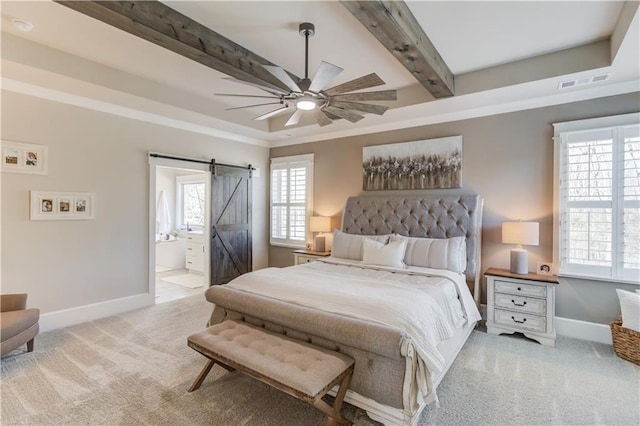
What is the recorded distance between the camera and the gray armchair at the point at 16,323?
2695mm

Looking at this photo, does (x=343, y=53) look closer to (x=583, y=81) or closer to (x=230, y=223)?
(x=583, y=81)

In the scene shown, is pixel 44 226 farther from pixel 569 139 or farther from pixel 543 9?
pixel 569 139

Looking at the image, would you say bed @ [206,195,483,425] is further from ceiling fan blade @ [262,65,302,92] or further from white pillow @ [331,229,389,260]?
ceiling fan blade @ [262,65,302,92]

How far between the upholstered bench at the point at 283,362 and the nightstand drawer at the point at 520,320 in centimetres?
239

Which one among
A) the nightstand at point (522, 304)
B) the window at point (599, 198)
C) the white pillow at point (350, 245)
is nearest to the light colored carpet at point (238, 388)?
the nightstand at point (522, 304)

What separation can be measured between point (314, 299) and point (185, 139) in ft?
12.3

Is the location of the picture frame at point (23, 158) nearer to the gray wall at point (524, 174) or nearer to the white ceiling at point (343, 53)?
the white ceiling at point (343, 53)

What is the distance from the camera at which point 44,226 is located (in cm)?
359

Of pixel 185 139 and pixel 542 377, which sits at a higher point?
pixel 185 139

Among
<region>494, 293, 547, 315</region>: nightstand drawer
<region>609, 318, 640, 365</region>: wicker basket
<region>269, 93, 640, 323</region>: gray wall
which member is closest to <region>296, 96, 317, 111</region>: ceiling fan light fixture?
<region>269, 93, 640, 323</region>: gray wall

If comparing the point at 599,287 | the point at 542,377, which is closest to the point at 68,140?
the point at 542,377

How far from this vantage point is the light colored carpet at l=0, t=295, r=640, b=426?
6.98 feet

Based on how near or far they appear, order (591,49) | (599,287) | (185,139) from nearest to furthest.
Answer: (591,49) → (599,287) → (185,139)

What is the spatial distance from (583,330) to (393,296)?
265 centimetres
